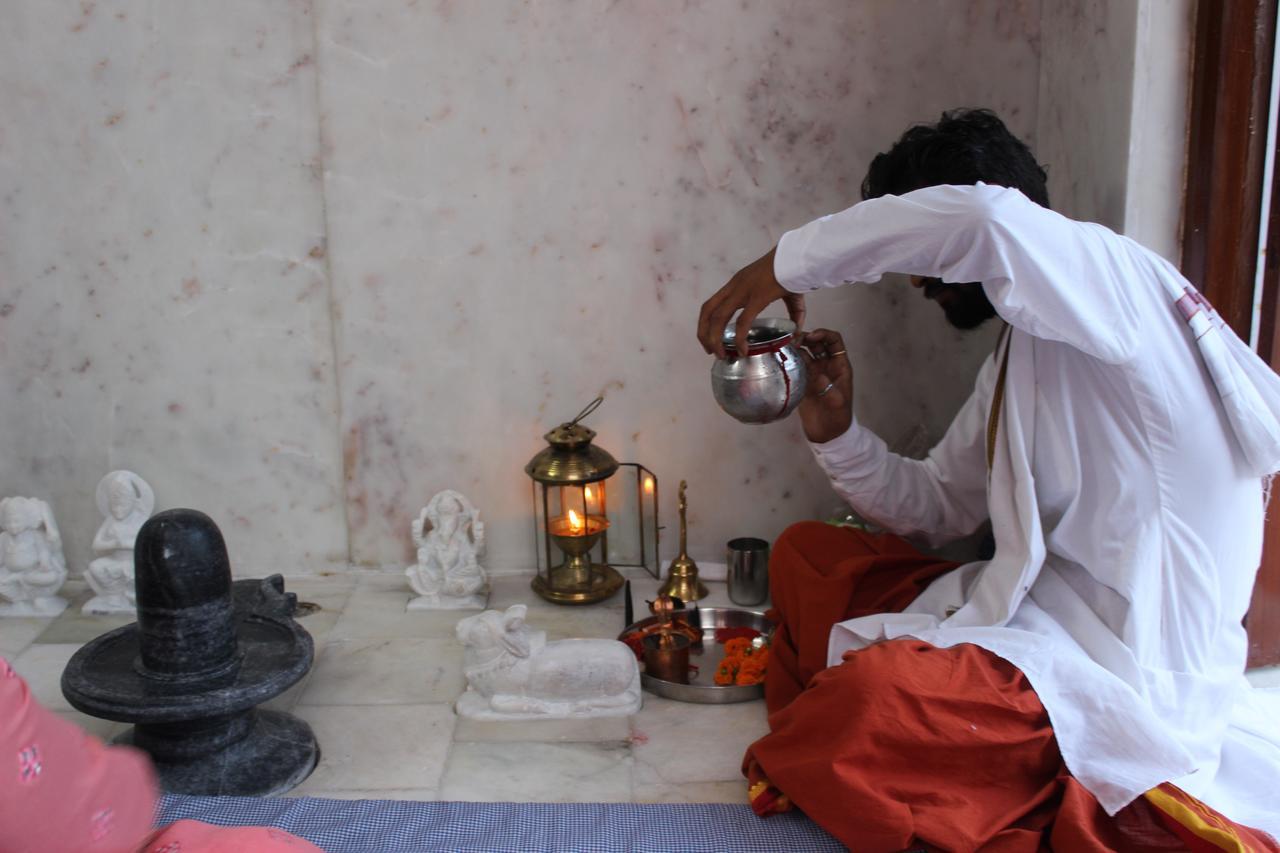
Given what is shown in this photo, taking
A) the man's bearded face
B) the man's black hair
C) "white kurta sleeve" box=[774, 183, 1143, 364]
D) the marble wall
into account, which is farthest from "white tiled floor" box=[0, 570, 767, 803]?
the man's black hair

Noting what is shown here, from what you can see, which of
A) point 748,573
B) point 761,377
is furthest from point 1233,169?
point 748,573

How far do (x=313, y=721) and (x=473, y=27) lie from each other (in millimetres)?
2122

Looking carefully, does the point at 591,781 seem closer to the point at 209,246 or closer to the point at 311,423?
the point at 311,423

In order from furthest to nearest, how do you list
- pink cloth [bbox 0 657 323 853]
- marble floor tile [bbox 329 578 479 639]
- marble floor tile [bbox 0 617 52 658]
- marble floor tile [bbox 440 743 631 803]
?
marble floor tile [bbox 329 578 479 639] → marble floor tile [bbox 0 617 52 658] → marble floor tile [bbox 440 743 631 803] → pink cloth [bbox 0 657 323 853]

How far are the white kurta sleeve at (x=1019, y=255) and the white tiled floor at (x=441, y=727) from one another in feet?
4.22

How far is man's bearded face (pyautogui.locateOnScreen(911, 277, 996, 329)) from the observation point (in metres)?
2.84

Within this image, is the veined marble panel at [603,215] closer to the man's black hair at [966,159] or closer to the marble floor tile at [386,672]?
the marble floor tile at [386,672]

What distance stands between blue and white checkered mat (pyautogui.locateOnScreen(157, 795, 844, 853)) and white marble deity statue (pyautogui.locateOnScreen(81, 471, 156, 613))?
128 cm

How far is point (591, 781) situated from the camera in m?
2.89

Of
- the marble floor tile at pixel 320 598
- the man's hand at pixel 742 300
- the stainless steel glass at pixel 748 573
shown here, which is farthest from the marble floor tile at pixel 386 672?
the man's hand at pixel 742 300

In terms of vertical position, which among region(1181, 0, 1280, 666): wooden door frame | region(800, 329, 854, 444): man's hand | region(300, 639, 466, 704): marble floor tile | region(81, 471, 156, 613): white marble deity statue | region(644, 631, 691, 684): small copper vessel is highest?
region(1181, 0, 1280, 666): wooden door frame

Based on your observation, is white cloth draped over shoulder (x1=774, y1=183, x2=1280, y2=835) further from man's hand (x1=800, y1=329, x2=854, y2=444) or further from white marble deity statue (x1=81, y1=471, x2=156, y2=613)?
white marble deity statue (x1=81, y1=471, x2=156, y2=613)

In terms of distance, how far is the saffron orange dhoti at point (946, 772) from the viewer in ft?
7.77

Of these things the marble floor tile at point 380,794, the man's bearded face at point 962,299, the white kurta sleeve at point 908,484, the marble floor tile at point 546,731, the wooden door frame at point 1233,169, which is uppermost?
the wooden door frame at point 1233,169
